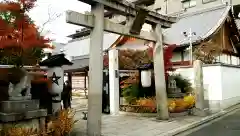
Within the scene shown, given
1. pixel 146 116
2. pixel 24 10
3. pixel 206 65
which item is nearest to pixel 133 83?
pixel 146 116

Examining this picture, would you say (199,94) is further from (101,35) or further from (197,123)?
(101,35)

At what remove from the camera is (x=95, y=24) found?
9.47 m

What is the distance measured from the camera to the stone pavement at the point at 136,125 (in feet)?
32.9

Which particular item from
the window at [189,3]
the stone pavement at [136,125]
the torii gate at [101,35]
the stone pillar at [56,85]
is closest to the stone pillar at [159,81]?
the torii gate at [101,35]

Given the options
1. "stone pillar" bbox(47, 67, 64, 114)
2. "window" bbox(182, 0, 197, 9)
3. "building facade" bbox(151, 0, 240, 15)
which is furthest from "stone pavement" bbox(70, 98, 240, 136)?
"window" bbox(182, 0, 197, 9)

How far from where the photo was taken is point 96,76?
9.27 metres

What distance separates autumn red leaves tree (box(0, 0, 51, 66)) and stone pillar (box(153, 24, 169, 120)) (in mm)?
6153

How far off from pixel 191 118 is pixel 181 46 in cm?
945

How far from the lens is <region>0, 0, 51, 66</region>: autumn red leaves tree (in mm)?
7633

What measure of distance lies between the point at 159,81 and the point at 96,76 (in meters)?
4.48

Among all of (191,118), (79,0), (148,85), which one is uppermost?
(79,0)

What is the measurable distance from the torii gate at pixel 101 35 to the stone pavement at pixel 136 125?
30.7 inches

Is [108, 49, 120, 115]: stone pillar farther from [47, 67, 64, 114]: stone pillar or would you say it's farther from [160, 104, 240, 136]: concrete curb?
[47, 67, 64, 114]: stone pillar

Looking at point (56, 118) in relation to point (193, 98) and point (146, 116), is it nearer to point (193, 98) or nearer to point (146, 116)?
point (146, 116)
